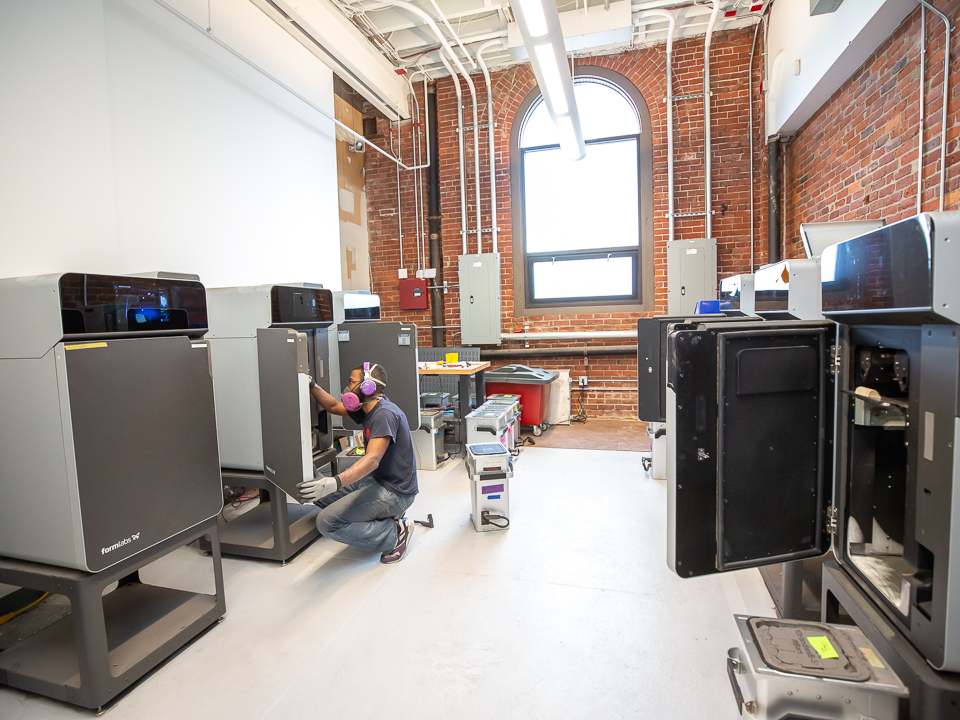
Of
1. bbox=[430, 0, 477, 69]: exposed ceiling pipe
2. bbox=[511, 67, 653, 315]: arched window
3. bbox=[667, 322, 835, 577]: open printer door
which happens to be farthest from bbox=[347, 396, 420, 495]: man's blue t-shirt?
bbox=[430, 0, 477, 69]: exposed ceiling pipe

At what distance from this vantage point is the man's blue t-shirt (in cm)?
273

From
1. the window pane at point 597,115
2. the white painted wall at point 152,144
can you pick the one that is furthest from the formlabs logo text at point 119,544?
the window pane at point 597,115

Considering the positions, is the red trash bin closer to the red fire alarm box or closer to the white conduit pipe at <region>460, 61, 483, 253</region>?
the red fire alarm box

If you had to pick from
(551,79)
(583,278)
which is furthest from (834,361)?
(583,278)

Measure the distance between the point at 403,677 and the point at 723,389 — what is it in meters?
1.56

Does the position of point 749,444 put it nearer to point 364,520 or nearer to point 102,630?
point 364,520

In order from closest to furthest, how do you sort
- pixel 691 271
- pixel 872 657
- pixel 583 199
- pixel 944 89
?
1. pixel 872 657
2. pixel 944 89
3. pixel 691 271
4. pixel 583 199

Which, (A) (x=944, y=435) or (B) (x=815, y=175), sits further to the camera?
(B) (x=815, y=175)

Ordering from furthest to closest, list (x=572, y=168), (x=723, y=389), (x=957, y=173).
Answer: (x=572, y=168) → (x=957, y=173) → (x=723, y=389)

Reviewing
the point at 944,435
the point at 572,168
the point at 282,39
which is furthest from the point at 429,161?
the point at 944,435

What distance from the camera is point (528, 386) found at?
207 inches

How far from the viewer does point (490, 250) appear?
5992 mm

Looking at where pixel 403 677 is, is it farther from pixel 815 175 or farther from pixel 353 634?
pixel 815 175

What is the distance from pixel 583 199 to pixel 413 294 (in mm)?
2388
